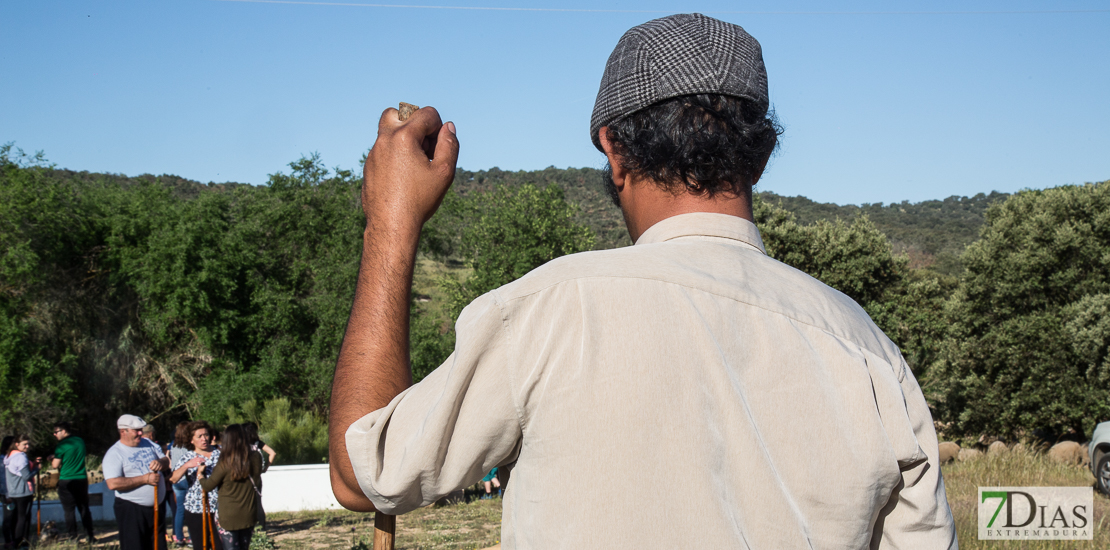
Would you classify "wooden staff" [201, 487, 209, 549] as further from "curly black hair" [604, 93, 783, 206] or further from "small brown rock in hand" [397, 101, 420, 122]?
"curly black hair" [604, 93, 783, 206]

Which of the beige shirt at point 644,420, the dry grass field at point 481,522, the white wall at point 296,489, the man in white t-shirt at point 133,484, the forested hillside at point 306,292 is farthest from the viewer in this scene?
the forested hillside at point 306,292

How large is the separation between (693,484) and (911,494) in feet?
1.05

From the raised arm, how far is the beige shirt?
0.14 feet

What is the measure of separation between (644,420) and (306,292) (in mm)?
27395

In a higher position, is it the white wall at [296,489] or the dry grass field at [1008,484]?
the dry grass field at [1008,484]

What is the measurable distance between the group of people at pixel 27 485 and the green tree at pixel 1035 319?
60.3 feet

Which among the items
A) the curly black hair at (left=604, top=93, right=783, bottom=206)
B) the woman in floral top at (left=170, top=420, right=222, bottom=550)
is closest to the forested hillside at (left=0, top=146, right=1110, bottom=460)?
the woman in floral top at (left=170, top=420, right=222, bottom=550)

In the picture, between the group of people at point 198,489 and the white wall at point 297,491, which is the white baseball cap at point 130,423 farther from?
the white wall at point 297,491

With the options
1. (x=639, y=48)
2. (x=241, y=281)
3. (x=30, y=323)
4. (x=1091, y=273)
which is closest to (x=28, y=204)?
(x=30, y=323)

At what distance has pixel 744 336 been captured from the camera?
2.77 ft

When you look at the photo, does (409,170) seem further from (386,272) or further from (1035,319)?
(1035,319)

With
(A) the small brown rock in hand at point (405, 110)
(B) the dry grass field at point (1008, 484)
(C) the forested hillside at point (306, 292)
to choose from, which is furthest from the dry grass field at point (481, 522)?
(A) the small brown rock in hand at point (405, 110)

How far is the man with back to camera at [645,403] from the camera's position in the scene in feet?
2.59

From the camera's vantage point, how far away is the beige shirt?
31.0 inches
